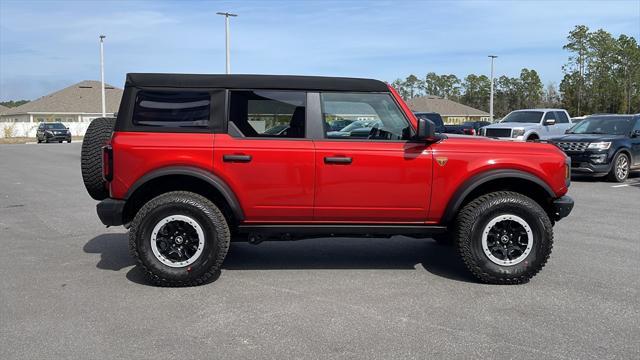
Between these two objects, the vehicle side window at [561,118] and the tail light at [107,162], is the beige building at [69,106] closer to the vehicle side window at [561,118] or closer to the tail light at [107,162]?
the vehicle side window at [561,118]

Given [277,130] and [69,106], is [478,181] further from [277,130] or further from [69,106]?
[69,106]

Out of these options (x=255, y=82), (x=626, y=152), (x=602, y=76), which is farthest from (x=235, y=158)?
(x=602, y=76)

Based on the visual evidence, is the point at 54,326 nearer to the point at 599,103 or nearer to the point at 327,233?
the point at 327,233

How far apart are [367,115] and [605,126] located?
12378 mm

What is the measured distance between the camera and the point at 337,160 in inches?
210

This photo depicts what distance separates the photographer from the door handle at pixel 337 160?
17.5ft

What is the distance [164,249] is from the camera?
17.6 feet

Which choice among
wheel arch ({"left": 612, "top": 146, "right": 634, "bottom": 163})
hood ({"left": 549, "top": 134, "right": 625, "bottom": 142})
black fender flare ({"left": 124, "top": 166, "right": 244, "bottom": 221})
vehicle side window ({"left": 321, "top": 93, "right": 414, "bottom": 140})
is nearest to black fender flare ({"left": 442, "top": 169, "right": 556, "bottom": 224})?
vehicle side window ({"left": 321, "top": 93, "right": 414, "bottom": 140})

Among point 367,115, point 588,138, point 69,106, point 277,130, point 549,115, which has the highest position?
point 69,106

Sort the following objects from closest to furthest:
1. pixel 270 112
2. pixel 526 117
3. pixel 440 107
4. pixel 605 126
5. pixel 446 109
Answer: pixel 270 112, pixel 605 126, pixel 526 117, pixel 440 107, pixel 446 109

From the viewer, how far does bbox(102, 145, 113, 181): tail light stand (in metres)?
5.25

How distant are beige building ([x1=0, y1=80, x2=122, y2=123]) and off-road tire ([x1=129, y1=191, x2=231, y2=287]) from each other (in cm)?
6567

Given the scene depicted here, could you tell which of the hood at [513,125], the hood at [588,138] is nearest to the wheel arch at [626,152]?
the hood at [588,138]

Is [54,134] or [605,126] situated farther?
[54,134]
